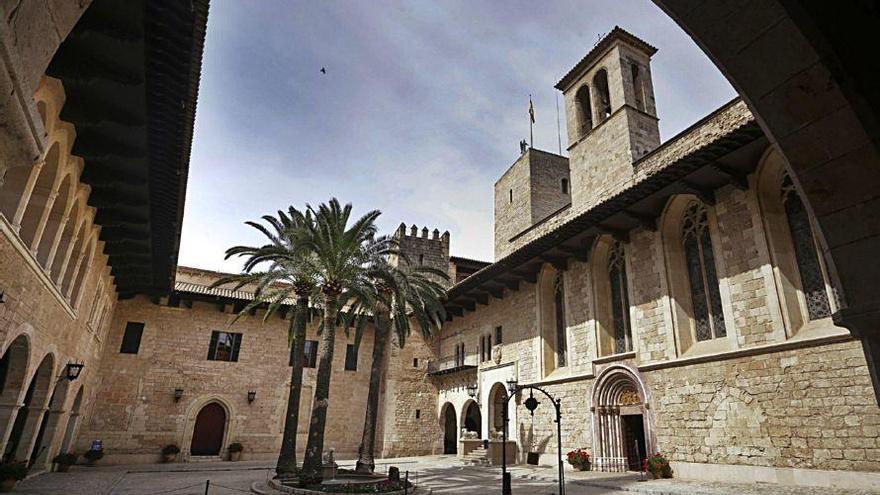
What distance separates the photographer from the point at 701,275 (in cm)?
1462

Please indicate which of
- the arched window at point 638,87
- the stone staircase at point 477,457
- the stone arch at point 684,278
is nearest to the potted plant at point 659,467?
the stone arch at point 684,278

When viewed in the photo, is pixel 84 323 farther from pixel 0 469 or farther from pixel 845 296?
pixel 845 296

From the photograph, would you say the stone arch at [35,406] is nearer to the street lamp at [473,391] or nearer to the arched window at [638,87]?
the street lamp at [473,391]

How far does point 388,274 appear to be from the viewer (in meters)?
16.7

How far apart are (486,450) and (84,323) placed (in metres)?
16.3

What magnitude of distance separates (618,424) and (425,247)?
58.1 feet

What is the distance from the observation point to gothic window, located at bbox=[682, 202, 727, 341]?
1395cm

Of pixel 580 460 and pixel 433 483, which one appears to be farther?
pixel 580 460

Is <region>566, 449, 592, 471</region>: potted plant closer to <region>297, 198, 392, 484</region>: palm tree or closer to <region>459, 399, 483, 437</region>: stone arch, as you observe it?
<region>297, 198, 392, 484</region>: palm tree

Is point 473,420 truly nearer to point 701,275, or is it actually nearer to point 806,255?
point 701,275

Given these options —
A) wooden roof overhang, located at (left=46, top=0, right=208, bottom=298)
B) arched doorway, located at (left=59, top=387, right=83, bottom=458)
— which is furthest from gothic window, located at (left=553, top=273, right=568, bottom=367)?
arched doorway, located at (left=59, top=387, right=83, bottom=458)

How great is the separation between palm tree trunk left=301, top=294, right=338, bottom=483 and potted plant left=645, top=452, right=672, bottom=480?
9259 millimetres

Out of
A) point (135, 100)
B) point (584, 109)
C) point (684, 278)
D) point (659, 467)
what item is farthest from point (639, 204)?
point (135, 100)

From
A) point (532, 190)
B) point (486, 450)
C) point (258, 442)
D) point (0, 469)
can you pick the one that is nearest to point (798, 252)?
point (486, 450)
